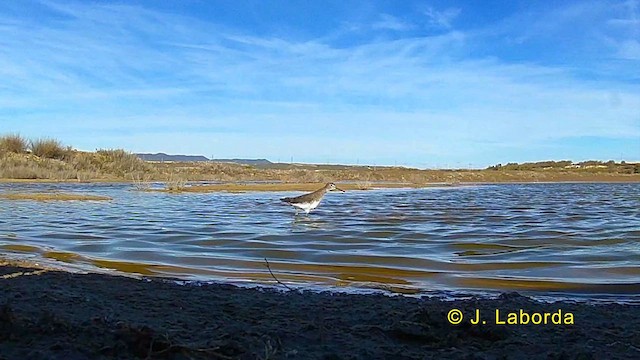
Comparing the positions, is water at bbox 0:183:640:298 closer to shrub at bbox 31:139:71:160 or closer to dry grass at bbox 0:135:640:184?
dry grass at bbox 0:135:640:184

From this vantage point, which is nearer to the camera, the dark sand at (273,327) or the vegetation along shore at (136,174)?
the dark sand at (273,327)

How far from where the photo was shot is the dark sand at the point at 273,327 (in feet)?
13.8

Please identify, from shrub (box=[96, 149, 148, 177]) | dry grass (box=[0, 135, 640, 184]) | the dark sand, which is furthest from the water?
shrub (box=[96, 149, 148, 177])

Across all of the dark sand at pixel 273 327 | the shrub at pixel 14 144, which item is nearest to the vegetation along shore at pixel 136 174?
the shrub at pixel 14 144

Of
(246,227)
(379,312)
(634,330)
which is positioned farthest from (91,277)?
(246,227)

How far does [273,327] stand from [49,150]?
5388cm

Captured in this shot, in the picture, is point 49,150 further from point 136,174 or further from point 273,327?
point 273,327

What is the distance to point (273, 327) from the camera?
512 centimetres

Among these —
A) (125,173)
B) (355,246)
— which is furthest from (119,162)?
(355,246)

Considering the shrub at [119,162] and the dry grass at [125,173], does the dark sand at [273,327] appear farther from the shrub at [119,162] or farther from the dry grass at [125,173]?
the shrub at [119,162]

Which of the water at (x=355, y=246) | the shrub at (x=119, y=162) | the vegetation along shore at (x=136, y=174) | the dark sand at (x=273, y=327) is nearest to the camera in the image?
the dark sand at (x=273, y=327)

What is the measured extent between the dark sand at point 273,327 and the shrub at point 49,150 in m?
50.9

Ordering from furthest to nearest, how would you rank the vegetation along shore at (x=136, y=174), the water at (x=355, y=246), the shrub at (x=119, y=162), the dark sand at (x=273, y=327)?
the shrub at (x=119, y=162) < the vegetation along shore at (x=136, y=174) < the water at (x=355, y=246) < the dark sand at (x=273, y=327)

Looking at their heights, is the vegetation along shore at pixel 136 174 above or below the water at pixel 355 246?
above
